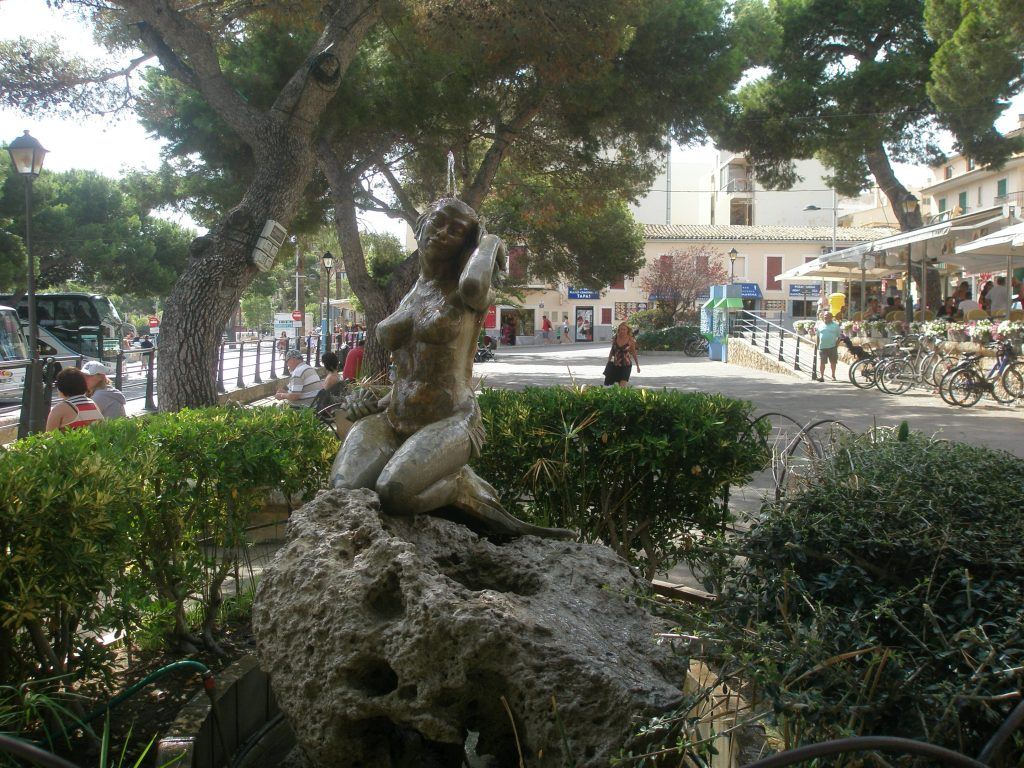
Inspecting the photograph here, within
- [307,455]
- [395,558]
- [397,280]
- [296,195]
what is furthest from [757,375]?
[395,558]

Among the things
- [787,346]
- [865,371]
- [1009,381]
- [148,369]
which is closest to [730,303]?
[787,346]

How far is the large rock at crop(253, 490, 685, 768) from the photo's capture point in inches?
85.2

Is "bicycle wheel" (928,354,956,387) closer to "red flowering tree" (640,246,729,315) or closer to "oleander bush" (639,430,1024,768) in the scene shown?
"oleander bush" (639,430,1024,768)

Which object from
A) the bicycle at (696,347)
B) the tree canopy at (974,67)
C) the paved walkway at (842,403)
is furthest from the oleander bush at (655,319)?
the tree canopy at (974,67)

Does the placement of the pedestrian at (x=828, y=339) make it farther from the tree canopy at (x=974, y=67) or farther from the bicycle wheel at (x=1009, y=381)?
the tree canopy at (x=974, y=67)

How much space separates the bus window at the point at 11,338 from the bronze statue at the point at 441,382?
14304 mm

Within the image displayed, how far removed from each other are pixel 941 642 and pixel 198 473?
302 cm

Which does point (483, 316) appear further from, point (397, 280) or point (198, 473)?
point (397, 280)

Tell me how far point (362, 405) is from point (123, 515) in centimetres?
111

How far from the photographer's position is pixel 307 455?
4.39 m

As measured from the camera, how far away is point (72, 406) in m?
6.40

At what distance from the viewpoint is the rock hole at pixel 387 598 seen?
241cm

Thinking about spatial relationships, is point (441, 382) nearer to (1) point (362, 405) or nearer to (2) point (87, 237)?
(1) point (362, 405)

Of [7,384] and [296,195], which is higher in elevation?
[296,195]
